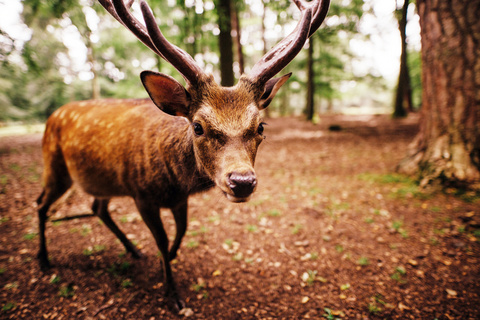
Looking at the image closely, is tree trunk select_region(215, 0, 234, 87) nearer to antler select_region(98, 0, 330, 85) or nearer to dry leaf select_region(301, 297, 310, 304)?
antler select_region(98, 0, 330, 85)

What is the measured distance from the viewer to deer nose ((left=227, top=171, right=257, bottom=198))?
174 centimetres

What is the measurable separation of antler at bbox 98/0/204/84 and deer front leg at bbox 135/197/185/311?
1.47m

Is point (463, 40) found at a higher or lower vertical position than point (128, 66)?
lower

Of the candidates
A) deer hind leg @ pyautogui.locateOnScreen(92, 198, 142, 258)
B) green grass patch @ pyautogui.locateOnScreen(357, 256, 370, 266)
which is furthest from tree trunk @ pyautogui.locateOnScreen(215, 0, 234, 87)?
green grass patch @ pyautogui.locateOnScreen(357, 256, 370, 266)

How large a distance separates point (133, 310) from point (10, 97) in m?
18.8

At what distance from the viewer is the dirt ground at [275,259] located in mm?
2668

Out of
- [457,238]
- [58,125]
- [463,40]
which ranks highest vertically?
[463,40]

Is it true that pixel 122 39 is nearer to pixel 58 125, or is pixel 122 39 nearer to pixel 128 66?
pixel 128 66

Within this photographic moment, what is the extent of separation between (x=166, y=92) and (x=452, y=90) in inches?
214

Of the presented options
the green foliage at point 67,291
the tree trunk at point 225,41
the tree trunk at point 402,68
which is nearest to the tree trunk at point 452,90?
the tree trunk at point 225,41

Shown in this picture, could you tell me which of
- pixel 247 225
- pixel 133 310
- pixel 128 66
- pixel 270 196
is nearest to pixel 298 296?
pixel 247 225

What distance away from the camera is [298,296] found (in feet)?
9.25

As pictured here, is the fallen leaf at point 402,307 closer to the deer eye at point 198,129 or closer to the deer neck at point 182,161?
the deer neck at point 182,161

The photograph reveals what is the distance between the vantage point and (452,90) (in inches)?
178
